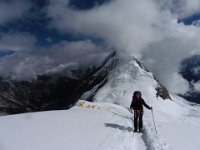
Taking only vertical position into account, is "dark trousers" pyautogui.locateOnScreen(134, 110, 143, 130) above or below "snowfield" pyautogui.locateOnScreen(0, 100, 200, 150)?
above

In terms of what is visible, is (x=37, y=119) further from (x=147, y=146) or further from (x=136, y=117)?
(x=147, y=146)

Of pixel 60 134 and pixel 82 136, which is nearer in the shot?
pixel 82 136

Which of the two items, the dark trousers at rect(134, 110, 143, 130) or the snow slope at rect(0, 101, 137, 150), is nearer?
→ the snow slope at rect(0, 101, 137, 150)

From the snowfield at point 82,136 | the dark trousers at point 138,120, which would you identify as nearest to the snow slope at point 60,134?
the snowfield at point 82,136

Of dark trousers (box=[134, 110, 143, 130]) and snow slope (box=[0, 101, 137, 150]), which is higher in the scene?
dark trousers (box=[134, 110, 143, 130])

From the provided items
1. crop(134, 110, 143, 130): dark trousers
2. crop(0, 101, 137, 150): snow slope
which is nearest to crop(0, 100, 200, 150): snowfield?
crop(0, 101, 137, 150): snow slope

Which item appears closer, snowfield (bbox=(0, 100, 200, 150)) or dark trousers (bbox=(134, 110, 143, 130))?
snowfield (bbox=(0, 100, 200, 150))

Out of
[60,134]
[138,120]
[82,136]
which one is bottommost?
[82,136]

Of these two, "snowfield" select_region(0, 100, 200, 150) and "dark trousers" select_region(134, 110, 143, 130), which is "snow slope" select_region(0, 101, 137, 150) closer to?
"snowfield" select_region(0, 100, 200, 150)

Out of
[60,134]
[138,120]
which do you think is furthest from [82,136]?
[138,120]

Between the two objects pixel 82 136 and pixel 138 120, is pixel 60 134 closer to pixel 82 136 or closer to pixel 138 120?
pixel 82 136

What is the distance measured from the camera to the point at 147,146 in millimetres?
17953

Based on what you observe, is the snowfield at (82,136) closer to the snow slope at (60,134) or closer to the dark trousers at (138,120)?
the snow slope at (60,134)

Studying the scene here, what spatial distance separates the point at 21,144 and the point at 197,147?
8841 millimetres
